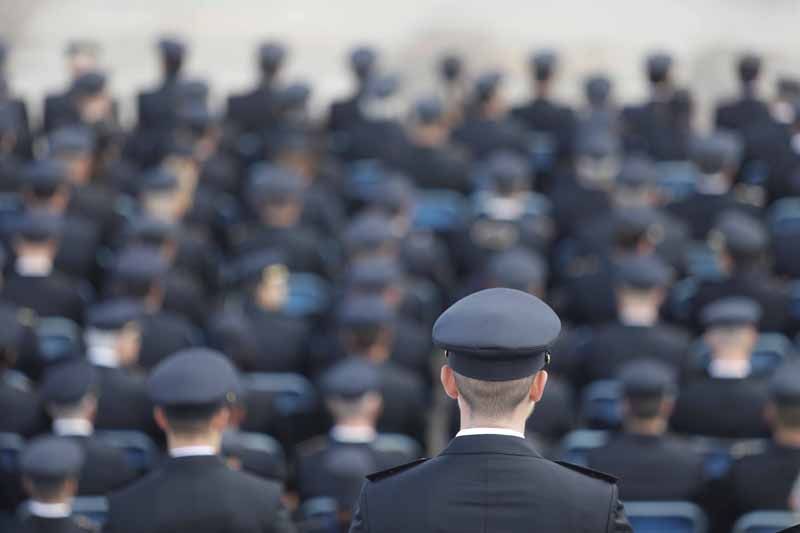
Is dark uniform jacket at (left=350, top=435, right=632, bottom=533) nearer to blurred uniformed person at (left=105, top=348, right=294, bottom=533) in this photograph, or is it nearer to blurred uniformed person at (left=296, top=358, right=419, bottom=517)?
blurred uniformed person at (left=105, top=348, right=294, bottom=533)

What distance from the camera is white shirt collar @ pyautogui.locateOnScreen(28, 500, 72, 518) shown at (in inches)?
215

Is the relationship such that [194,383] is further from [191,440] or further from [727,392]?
[727,392]

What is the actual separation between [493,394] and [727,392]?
3.39m

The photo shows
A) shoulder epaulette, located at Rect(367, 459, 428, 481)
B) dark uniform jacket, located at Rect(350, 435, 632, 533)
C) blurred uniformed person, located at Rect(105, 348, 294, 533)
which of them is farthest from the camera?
blurred uniformed person, located at Rect(105, 348, 294, 533)

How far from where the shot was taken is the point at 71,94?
12188mm

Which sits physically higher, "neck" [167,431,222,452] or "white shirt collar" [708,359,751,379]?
"white shirt collar" [708,359,751,379]

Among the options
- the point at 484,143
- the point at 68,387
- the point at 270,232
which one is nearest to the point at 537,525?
the point at 68,387

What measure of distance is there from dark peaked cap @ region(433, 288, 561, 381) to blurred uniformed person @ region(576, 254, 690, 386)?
3.59 m

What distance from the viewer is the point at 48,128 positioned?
1234 cm

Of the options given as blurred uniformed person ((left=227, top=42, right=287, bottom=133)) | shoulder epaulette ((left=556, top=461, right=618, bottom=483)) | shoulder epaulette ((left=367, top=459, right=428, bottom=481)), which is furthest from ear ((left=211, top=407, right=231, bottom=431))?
blurred uniformed person ((left=227, top=42, right=287, bottom=133))

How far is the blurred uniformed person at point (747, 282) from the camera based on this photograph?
26.3 ft

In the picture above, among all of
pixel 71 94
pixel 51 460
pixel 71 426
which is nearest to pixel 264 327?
pixel 71 426

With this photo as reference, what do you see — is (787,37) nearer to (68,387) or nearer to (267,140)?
(267,140)

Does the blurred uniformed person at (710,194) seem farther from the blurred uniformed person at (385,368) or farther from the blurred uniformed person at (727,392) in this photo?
the blurred uniformed person at (385,368)
